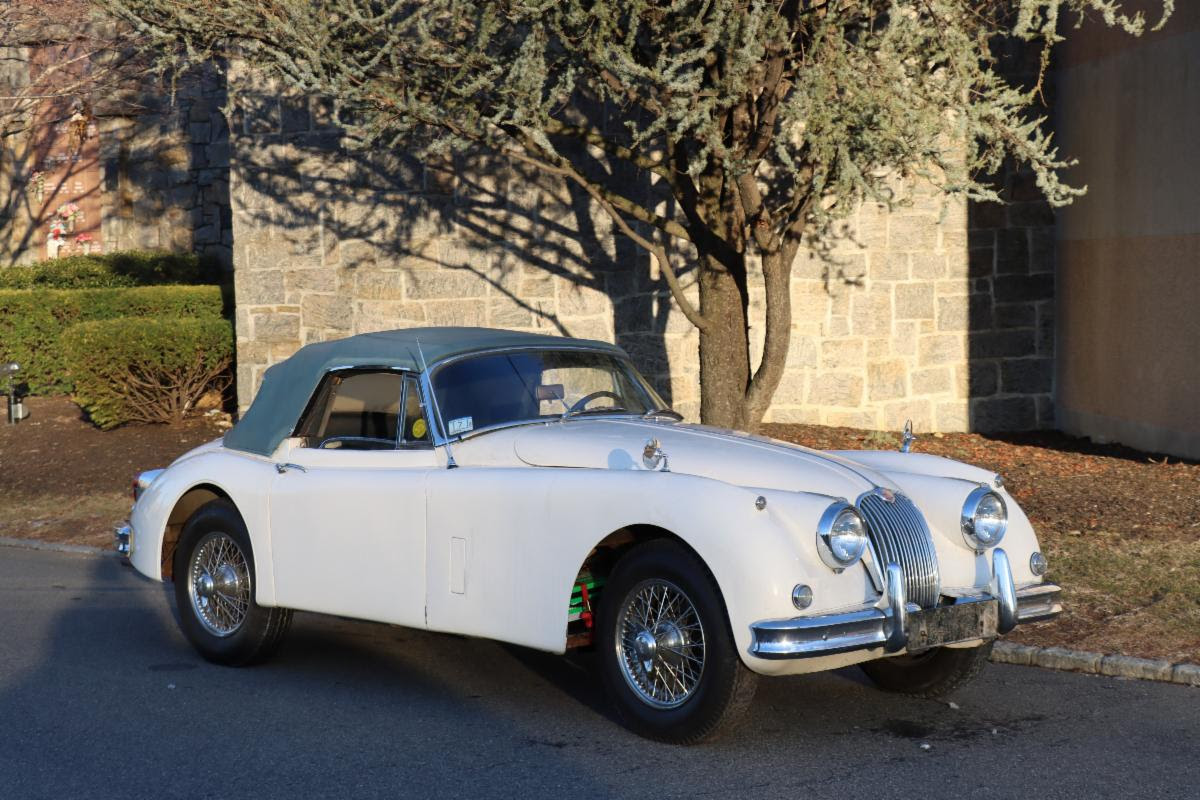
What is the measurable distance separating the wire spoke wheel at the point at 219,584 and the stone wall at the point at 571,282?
645 cm

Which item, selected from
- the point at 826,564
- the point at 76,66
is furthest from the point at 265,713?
the point at 76,66

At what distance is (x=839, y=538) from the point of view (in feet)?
18.7

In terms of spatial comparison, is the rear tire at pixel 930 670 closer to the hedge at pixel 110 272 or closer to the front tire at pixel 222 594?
the front tire at pixel 222 594

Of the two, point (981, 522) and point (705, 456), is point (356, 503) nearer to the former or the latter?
point (705, 456)

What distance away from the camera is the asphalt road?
5473 millimetres

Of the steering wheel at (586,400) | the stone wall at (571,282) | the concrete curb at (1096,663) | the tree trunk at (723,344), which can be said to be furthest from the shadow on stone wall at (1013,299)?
the steering wheel at (586,400)

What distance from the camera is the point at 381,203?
14062 millimetres

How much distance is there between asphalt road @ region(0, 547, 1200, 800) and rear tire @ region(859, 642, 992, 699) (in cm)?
11

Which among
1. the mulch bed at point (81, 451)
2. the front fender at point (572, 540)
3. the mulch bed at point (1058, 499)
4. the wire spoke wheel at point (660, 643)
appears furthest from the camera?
the mulch bed at point (81, 451)

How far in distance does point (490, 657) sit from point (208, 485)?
68.1 inches

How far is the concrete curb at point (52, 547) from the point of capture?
436 inches

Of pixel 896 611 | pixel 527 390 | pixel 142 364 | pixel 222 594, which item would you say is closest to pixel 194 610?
pixel 222 594

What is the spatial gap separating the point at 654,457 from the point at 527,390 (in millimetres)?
1184

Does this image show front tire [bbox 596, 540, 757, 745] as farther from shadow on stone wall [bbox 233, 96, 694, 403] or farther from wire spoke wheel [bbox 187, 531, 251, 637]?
shadow on stone wall [bbox 233, 96, 694, 403]
